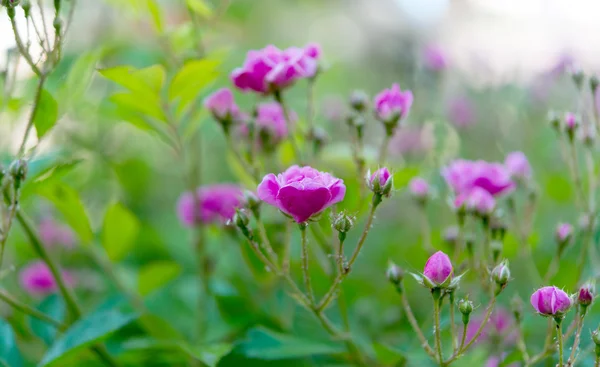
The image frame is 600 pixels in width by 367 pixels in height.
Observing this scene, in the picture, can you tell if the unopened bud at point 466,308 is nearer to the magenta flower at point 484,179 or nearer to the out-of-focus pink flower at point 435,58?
the magenta flower at point 484,179

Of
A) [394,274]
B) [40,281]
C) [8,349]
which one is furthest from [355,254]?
[40,281]

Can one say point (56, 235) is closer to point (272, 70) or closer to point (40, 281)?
point (40, 281)

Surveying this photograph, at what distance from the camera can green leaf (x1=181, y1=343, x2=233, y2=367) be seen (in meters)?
0.62

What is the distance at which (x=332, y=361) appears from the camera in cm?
84

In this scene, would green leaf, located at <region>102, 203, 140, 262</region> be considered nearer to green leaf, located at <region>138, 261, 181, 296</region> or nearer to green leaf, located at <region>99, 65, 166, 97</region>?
green leaf, located at <region>138, 261, 181, 296</region>

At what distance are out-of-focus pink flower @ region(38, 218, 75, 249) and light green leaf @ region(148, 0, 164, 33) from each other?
541mm

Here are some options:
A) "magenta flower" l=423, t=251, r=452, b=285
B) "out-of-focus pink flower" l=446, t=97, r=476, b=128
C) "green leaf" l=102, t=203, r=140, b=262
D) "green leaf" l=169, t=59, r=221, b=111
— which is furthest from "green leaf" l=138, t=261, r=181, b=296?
"out-of-focus pink flower" l=446, t=97, r=476, b=128

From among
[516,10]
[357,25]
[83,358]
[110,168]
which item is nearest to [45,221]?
[110,168]

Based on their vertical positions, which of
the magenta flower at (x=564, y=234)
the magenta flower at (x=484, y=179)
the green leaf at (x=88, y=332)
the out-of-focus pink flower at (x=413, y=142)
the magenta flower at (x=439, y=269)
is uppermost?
the magenta flower at (x=439, y=269)

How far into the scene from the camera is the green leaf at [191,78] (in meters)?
0.70

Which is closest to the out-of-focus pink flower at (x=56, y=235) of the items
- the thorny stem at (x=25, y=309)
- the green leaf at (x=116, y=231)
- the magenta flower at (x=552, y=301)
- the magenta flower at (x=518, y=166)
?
the green leaf at (x=116, y=231)

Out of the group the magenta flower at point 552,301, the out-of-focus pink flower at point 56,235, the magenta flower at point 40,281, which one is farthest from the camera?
the out-of-focus pink flower at point 56,235

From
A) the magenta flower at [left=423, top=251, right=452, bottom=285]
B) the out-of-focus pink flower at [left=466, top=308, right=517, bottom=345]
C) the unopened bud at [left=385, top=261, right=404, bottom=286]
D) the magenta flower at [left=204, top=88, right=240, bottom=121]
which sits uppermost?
the magenta flower at [left=204, top=88, right=240, bottom=121]

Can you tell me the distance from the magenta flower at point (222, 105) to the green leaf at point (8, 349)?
0.34m
